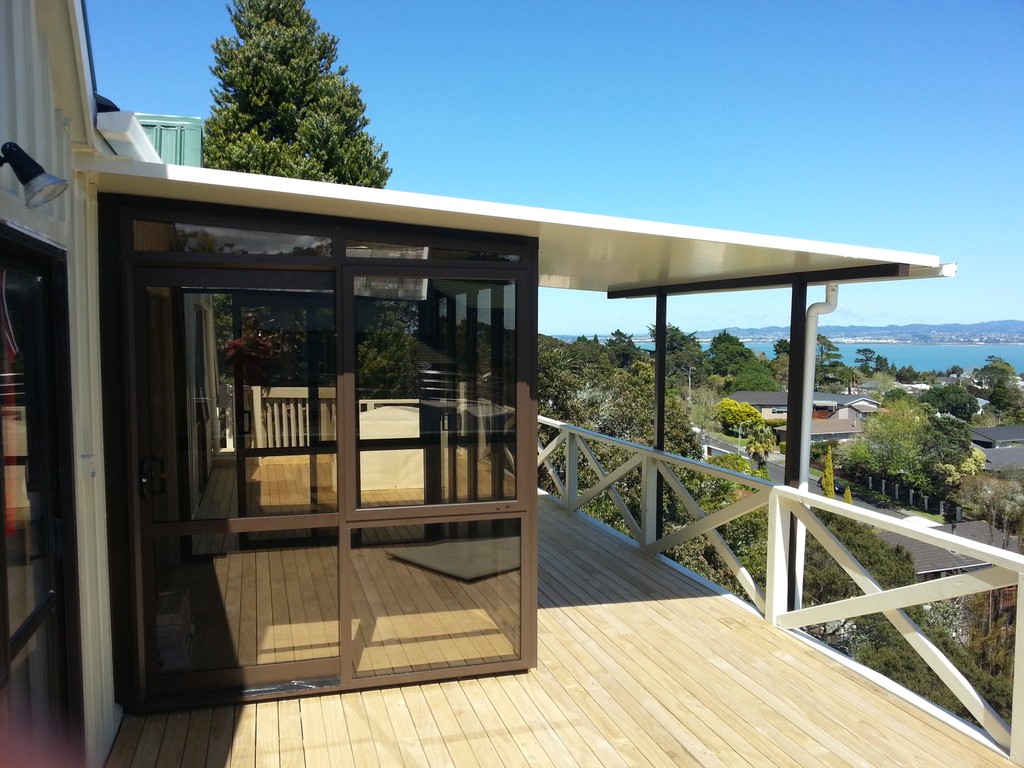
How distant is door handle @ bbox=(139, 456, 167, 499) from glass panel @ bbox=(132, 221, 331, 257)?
34.3 inches

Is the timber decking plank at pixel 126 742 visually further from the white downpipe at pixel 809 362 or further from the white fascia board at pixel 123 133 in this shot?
the white downpipe at pixel 809 362

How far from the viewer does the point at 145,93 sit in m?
22.1

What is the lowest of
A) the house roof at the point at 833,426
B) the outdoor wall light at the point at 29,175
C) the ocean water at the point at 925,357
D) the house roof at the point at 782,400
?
the house roof at the point at 833,426

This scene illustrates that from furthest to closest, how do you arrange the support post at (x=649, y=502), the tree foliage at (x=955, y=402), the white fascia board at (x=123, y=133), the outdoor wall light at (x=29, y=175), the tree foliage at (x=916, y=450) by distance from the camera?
1. the tree foliage at (x=955, y=402)
2. the tree foliage at (x=916, y=450)
3. the support post at (x=649, y=502)
4. the white fascia board at (x=123, y=133)
5. the outdoor wall light at (x=29, y=175)

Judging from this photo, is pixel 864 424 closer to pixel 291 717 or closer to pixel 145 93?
pixel 145 93

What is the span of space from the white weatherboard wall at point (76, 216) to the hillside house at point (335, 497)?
0.07 ft

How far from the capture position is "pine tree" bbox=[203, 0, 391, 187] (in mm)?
14781

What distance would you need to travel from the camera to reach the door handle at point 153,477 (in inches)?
115

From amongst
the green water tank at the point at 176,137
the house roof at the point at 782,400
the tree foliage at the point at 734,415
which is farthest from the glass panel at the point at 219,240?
the house roof at the point at 782,400

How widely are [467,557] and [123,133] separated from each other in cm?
224

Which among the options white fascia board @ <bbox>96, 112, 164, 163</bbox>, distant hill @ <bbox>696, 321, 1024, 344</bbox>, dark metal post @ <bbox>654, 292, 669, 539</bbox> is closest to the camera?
white fascia board @ <bbox>96, 112, 164, 163</bbox>

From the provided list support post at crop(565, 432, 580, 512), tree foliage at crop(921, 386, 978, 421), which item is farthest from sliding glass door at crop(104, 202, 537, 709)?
tree foliage at crop(921, 386, 978, 421)

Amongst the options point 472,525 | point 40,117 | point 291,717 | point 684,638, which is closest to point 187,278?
point 40,117

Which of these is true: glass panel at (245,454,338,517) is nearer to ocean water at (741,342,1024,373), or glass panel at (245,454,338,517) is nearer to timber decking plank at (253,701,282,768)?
timber decking plank at (253,701,282,768)
